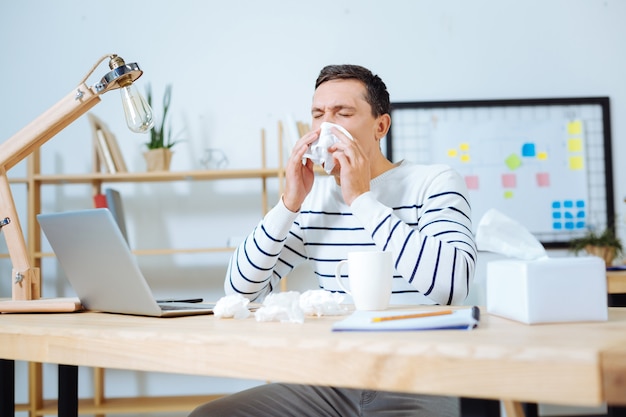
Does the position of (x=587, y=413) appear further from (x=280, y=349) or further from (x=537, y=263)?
(x=280, y=349)

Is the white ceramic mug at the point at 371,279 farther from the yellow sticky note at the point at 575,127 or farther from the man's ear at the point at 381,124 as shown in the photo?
A: the yellow sticky note at the point at 575,127

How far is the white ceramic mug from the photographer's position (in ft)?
3.27

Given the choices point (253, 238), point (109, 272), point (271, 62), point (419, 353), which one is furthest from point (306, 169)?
point (271, 62)

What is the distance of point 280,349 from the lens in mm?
654

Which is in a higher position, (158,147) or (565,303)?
(158,147)

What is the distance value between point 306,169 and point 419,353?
1000 millimetres

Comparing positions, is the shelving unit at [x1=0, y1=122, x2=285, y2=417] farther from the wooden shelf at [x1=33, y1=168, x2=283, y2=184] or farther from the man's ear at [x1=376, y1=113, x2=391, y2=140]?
the man's ear at [x1=376, y1=113, x2=391, y2=140]

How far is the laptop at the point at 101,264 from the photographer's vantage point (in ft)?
3.03

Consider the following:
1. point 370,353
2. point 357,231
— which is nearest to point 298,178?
point 357,231

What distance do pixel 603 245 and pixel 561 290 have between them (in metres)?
2.36

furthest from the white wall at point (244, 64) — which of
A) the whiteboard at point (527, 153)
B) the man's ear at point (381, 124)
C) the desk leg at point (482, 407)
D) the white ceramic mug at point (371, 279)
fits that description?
the desk leg at point (482, 407)

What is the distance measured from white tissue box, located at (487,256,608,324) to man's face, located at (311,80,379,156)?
91 cm

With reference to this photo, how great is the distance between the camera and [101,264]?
0.99 metres

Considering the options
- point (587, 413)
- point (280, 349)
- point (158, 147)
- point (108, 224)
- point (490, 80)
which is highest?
point (490, 80)
